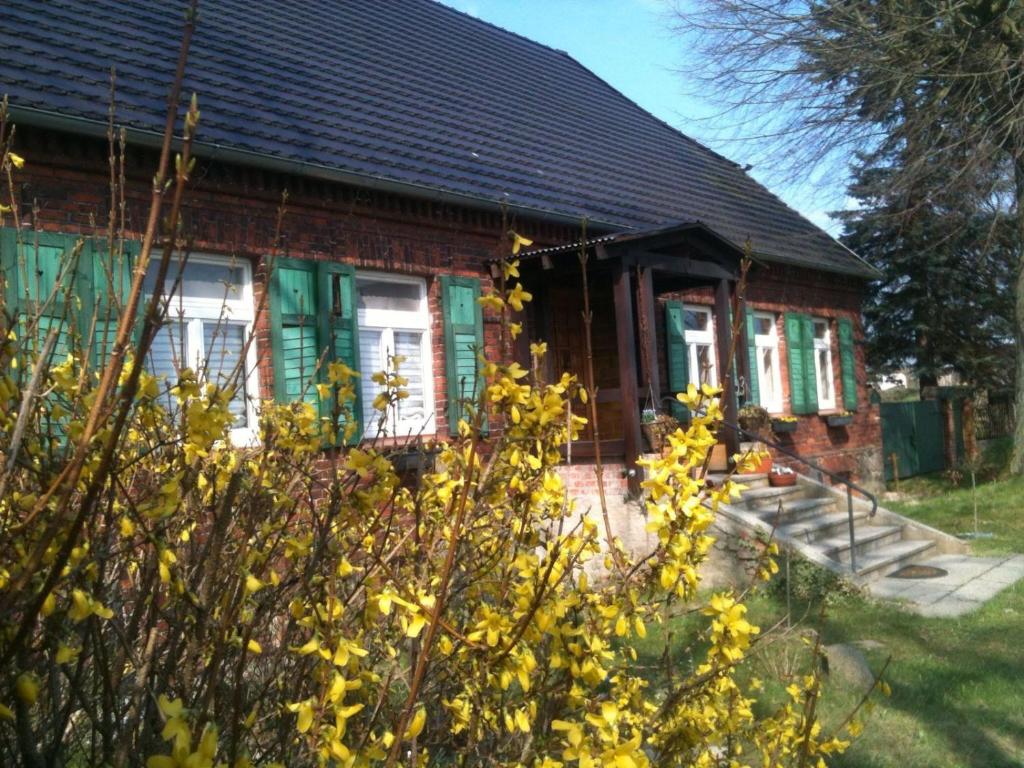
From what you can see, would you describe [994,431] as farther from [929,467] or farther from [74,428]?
[74,428]

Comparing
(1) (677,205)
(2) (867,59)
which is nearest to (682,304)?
(1) (677,205)

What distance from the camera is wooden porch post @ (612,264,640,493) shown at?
31.9 ft

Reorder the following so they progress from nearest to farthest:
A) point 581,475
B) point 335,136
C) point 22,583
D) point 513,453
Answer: point 22,583, point 513,453, point 335,136, point 581,475

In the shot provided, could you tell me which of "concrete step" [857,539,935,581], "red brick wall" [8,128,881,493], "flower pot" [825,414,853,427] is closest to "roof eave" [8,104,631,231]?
"red brick wall" [8,128,881,493]

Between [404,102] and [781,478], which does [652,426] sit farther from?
[404,102]

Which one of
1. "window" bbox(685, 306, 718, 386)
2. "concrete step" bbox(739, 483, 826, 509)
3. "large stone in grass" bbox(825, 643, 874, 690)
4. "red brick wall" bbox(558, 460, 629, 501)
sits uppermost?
"window" bbox(685, 306, 718, 386)

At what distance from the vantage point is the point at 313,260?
830cm

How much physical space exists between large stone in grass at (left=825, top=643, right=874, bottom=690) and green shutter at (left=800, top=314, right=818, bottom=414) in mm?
9242

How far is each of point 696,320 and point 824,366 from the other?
402 centimetres

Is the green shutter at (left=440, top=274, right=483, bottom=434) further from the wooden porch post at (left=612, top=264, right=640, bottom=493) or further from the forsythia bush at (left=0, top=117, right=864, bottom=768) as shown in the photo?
the forsythia bush at (left=0, top=117, right=864, bottom=768)

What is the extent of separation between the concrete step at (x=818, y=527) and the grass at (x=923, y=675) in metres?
1.09

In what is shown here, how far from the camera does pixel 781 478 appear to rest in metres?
11.2

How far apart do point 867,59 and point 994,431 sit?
516 inches

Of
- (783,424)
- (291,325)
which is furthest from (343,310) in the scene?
(783,424)
